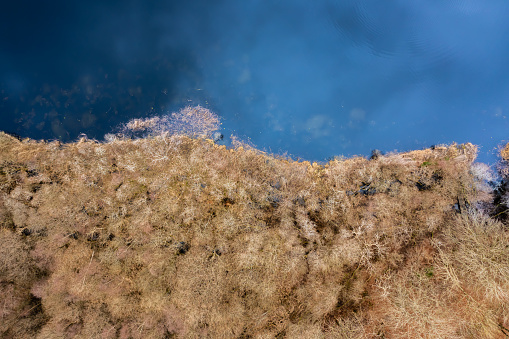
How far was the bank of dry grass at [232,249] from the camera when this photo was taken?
635cm

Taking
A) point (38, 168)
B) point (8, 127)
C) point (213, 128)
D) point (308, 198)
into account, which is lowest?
point (308, 198)

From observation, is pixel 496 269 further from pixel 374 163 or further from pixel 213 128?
pixel 213 128

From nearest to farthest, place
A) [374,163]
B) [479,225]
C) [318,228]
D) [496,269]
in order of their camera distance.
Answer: [496,269] < [479,225] < [318,228] < [374,163]

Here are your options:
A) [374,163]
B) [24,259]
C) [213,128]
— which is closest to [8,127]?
[24,259]

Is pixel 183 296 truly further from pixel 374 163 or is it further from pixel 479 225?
pixel 479 225

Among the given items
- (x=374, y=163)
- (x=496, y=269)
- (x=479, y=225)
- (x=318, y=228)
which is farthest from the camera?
(x=374, y=163)

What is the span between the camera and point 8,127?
746cm

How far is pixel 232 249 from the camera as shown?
6.83 m

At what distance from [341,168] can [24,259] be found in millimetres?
9017

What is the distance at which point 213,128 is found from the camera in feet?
Result: 25.5

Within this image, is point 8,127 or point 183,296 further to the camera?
point 8,127

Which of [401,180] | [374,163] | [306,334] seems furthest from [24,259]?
[401,180]

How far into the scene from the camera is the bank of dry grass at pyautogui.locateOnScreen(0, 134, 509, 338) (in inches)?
250

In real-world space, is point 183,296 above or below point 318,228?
below
